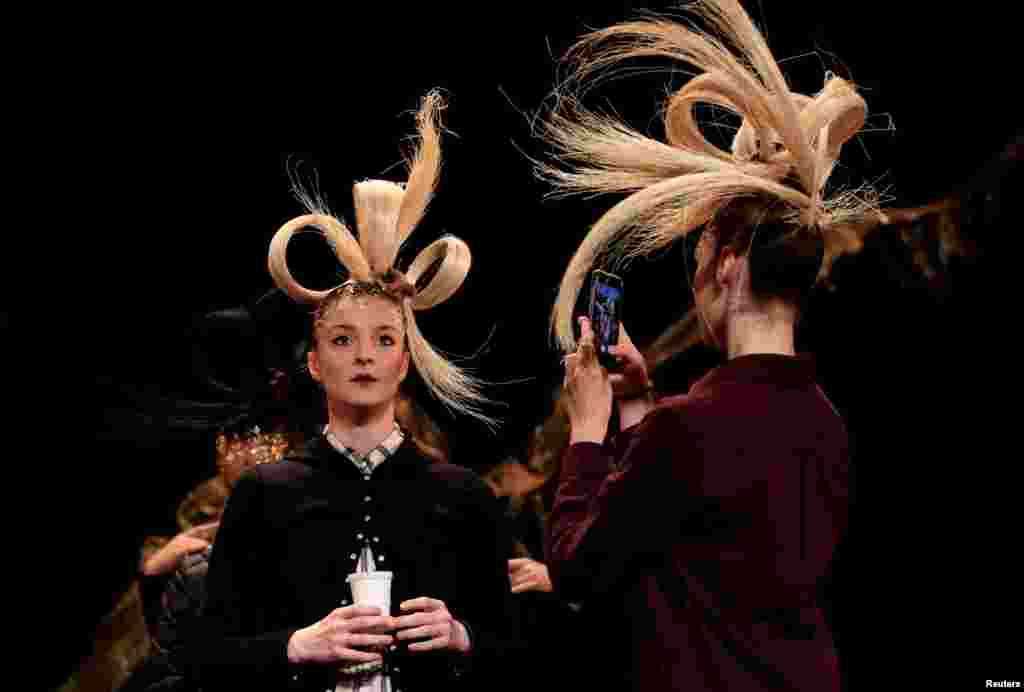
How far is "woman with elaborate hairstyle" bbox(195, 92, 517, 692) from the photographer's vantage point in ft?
6.36

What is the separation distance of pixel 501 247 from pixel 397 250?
1.13m

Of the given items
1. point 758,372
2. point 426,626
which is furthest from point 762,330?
point 426,626

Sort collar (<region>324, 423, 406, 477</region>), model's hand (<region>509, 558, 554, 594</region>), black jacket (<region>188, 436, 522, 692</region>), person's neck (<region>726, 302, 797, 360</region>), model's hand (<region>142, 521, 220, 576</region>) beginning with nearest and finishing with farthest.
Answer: person's neck (<region>726, 302, 797, 360</region>), black jacket (<region>188, 436, 522, 692</region>), collar (<region>324, 423, 406, 477</region>), model's hand (<region>509, 558, 554, 594</region>), model's hand (<region>142, 521, 220, 576</region>)

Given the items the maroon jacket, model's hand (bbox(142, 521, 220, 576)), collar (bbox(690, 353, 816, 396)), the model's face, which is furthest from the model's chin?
model's hand (bbox(142, 521, 220, 576))

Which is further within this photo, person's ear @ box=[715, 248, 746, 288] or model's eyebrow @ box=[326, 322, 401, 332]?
model's eyebrow @ box=[326, 322, 401, 332]

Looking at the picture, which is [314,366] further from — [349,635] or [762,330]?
[762,330]

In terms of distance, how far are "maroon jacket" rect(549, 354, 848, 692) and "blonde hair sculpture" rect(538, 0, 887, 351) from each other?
0.28 metres

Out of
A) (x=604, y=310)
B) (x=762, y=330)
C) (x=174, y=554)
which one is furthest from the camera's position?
(x=174, y=554)

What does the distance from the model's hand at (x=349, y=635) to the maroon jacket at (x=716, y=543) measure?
0.28 meters

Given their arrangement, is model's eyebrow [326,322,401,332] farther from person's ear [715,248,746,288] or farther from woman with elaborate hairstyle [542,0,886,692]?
person's ear [715,248,746,288]

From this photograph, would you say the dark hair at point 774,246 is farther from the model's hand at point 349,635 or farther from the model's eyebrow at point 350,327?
the model's hand at point 349,635

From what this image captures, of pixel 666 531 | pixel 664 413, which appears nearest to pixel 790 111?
pixel 664 413

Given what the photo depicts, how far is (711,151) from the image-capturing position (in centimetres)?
200

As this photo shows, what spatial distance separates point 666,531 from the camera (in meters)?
1.78
